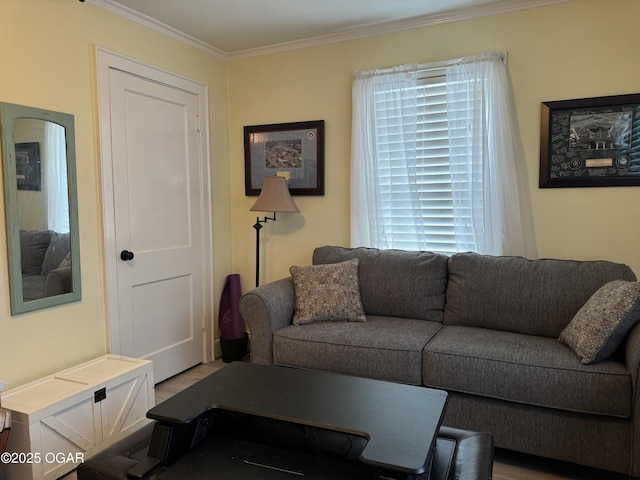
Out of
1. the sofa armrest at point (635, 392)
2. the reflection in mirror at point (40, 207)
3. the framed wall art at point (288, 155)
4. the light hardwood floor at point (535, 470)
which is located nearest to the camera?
the sofa armrest at point (635, 392)

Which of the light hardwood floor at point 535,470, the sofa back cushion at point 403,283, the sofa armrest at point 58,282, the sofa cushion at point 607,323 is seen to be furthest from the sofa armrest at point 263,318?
the sofa cushion at point 607,323

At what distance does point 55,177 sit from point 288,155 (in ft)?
5.37

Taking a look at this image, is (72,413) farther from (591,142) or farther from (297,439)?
(591,142)

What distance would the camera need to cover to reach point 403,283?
9.29ft

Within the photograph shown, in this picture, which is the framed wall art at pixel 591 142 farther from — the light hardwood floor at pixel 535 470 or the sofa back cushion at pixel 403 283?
the light hardwood floor at pixel 535 470

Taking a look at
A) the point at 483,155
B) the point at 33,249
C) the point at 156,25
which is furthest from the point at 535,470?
the point at 156,25

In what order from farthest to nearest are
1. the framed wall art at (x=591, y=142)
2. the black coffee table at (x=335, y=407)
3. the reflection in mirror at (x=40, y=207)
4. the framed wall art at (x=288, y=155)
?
the framed wall art at (x=288, y=155), the framed wall art at (x=591, y=142), the reflection in mirror at (x=40, y=207), the black coffee table at (x=335, y=407)

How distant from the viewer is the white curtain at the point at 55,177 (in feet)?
7.73

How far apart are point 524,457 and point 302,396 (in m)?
1.38

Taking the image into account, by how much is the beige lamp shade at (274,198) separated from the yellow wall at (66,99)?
1062mm

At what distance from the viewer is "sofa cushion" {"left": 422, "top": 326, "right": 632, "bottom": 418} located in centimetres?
189

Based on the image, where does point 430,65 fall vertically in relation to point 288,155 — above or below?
above

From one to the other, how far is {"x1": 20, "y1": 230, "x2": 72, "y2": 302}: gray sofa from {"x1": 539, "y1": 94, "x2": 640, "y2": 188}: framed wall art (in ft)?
9.27

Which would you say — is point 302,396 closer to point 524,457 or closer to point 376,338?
point 376,338
